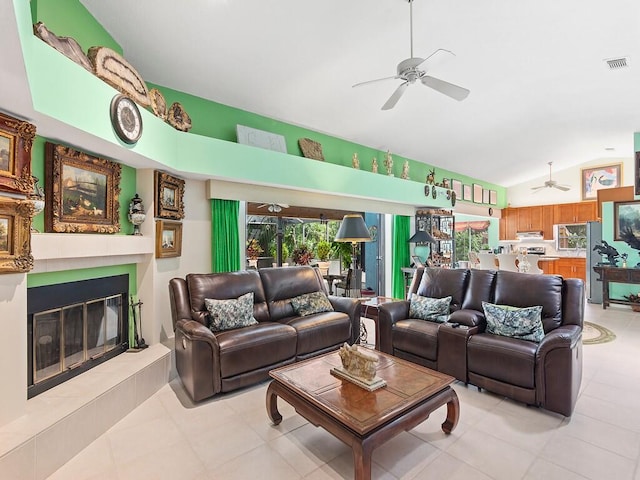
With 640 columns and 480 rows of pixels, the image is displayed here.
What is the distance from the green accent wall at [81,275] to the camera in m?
2.44

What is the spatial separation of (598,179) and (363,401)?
10.1 meters

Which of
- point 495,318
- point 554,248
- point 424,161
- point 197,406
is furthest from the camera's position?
point 554,248

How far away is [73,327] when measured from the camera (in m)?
2.76

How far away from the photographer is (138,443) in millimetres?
2248

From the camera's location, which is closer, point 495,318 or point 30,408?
point 30,408

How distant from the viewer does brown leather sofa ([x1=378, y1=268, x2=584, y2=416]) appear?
2482mm

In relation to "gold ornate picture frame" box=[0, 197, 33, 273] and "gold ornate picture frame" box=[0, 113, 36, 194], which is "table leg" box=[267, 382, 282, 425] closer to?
"gold ornate picture frame" box=[0, 197, 33, 273]

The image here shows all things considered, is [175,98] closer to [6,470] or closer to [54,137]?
[54,137]

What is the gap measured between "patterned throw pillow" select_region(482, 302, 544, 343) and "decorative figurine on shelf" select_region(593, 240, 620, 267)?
5022 mm

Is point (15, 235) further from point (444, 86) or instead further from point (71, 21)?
point (444, 86)

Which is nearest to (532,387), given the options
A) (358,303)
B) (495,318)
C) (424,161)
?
A: (495,318)

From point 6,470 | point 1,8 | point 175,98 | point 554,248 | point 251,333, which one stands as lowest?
point 6,470

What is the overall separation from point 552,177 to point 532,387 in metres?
8.89

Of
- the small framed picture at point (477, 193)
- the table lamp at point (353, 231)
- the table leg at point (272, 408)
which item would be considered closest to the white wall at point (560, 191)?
the small framed picture at point (477, 193)
